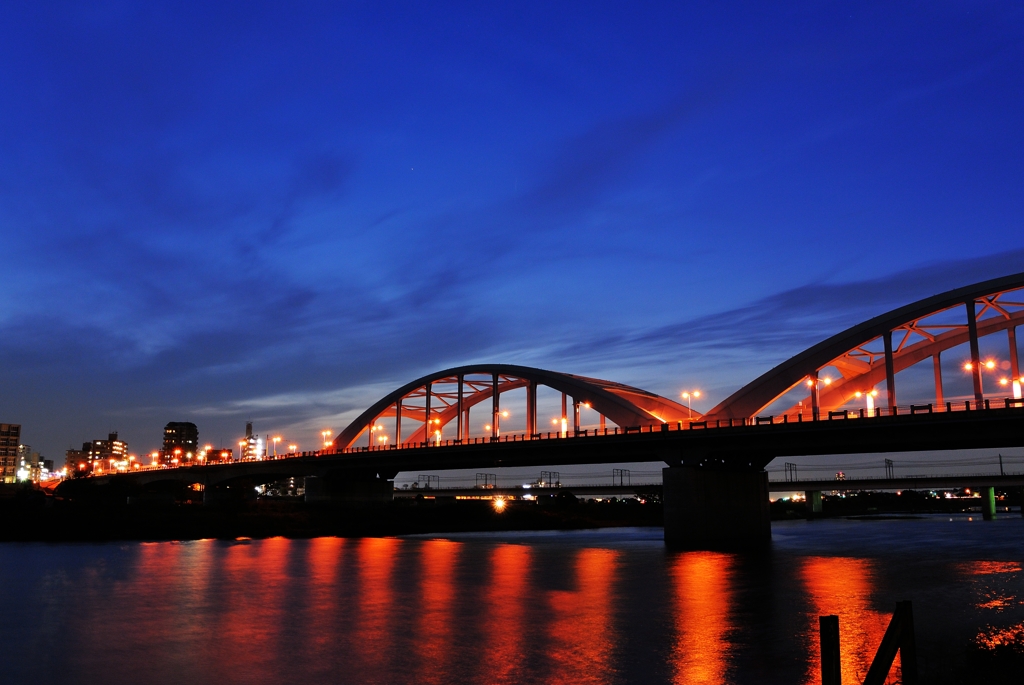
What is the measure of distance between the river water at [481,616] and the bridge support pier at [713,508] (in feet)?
42.4

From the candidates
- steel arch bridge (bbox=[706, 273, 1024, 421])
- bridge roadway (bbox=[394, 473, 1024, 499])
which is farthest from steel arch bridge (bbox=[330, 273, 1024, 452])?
bridge roadway (bbox=[394, 473, 1024, 499])

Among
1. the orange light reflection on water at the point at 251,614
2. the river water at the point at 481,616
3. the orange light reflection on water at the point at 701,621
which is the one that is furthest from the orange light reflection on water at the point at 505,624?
the orange light reflection on water at the point at 251,614

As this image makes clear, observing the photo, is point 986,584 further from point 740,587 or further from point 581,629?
point 581,629

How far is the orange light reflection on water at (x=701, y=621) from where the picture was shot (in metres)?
17.0

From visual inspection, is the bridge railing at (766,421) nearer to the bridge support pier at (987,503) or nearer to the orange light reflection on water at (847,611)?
the orange light reflection on water at (847,611)

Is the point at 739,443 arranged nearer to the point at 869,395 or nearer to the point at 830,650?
the point at 869,395

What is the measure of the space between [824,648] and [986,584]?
24.6 m

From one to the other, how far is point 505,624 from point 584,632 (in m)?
2.65

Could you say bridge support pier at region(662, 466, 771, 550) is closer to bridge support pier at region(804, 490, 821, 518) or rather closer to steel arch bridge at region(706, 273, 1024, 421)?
steel arch bridge at region(706, 273, 1024, 421)

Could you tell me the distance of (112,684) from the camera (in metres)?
16.5

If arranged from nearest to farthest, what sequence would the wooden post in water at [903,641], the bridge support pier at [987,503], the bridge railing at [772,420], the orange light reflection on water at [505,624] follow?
the wooden post in water at [903,641], the orange light reflection on water at [505,624], the bridge railing at [772,420], the bridge support pier at [987,503]

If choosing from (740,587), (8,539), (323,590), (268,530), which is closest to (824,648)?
(740,587)

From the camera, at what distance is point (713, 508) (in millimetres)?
61094

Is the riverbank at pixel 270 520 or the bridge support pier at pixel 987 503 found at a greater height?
the riverbank at pixel 270 520
